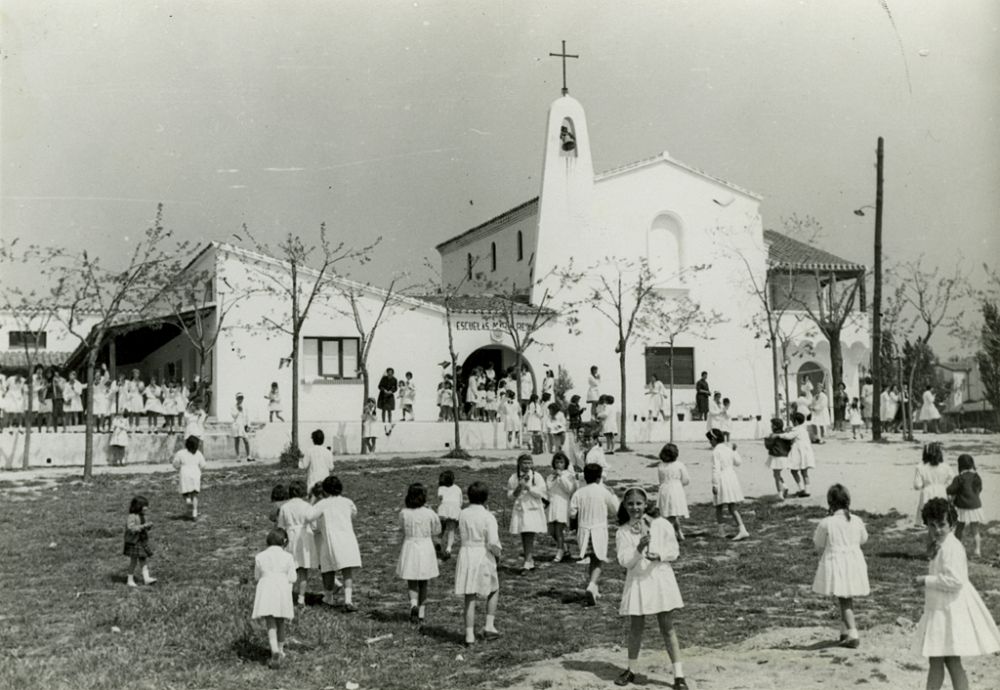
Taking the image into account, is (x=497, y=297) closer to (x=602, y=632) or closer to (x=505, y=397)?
(x=505, y=397)

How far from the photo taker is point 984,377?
83.3ft

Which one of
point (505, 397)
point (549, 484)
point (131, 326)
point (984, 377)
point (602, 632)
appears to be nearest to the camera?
point (602, 632)

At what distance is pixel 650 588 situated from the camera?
8000 mm

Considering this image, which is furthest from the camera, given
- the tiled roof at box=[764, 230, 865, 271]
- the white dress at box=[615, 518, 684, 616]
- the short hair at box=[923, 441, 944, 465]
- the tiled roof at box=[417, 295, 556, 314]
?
the tiled roof at box=[764, 230, 865, 271]

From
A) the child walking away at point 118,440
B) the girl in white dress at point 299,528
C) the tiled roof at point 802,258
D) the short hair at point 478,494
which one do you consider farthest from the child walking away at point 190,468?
the tiled roof at point 802,258

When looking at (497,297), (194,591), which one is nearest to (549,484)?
(194,591)

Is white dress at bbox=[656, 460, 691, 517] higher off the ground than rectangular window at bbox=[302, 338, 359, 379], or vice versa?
A: rectangular window at bbox=[302, 338, 359, 379]

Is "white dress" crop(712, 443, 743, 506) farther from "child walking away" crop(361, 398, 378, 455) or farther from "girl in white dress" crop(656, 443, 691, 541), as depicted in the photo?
"child walking away" crop(361, 398, 378, 455)

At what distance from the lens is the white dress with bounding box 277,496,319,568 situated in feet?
34.8

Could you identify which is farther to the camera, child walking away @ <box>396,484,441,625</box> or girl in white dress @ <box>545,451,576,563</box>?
girl in white dress @ <box>545,451,576,563</box>

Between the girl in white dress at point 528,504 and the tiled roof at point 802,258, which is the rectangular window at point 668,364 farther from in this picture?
the girl in white dress at point 528,504

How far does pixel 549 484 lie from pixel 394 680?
487 cm

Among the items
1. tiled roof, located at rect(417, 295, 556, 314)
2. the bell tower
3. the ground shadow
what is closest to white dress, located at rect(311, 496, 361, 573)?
the ground shadow

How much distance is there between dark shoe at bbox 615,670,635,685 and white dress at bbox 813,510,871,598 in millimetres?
2118
